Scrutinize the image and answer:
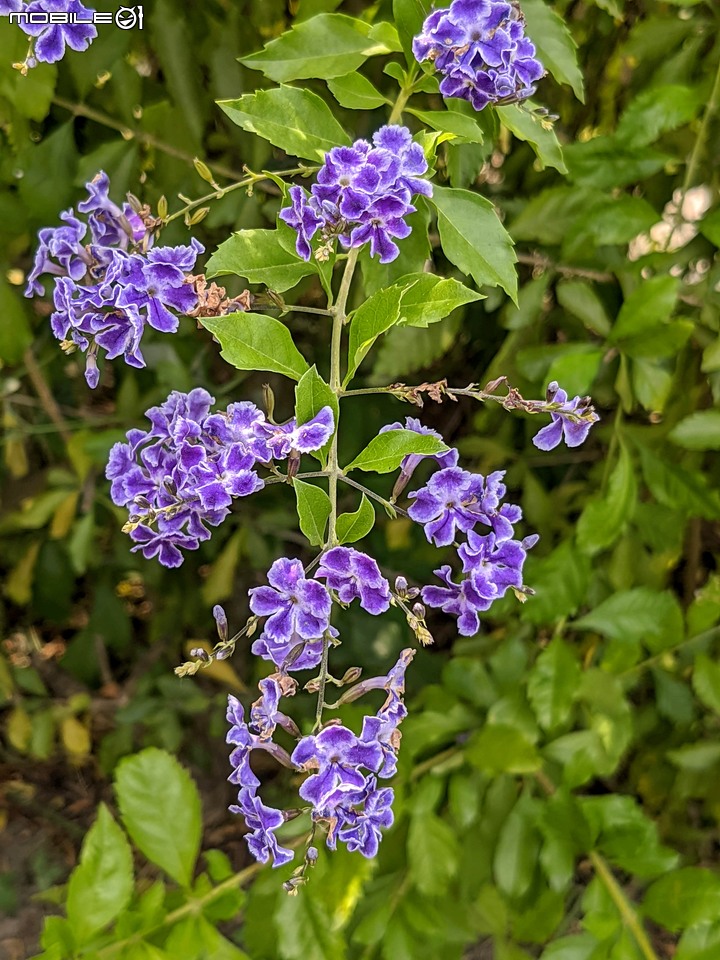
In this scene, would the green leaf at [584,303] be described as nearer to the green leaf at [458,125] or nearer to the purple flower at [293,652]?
the green leaf at [458,125]

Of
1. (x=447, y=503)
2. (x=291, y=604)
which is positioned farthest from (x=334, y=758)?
(x=447, y=503)

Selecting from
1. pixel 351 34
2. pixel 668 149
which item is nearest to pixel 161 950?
pixel 351 34

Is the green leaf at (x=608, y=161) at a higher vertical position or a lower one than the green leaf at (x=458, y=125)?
lower

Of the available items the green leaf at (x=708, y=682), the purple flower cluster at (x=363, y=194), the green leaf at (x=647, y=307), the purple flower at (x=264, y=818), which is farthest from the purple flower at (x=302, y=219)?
the green leaf at (x=708, y=682)

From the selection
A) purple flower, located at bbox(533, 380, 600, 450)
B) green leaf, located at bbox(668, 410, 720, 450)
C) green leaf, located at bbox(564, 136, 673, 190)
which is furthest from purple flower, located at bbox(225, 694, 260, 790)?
green leaf, located at bbox(564, 136, 673, 190)

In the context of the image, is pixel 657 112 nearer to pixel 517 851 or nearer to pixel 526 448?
pixel 526 448
